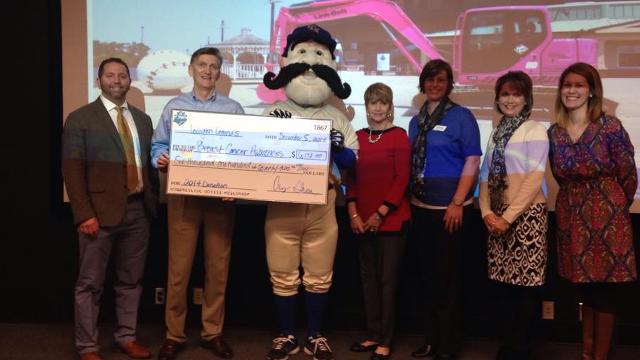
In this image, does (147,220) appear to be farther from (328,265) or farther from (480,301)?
(480,301)

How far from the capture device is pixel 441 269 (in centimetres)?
280

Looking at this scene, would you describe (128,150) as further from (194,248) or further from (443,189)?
(443,189)

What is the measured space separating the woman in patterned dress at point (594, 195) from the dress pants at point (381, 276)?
32.3 inches

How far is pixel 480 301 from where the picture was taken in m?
3.31

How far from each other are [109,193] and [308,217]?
39.0 inches

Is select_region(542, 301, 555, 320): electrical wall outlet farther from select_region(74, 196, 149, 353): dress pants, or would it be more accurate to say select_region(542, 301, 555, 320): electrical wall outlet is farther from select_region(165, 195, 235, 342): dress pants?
select_region(74, 196, 149, 353): dress pants

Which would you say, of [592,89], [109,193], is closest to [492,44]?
[592,89]

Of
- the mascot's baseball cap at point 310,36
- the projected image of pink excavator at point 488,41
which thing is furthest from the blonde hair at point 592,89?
the mascot's baseball cap at point 310,36

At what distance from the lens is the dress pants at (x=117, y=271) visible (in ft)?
8.97

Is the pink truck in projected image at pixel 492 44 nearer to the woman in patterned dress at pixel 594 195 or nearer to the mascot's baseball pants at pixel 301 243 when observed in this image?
the woman in patterned dress at pixel 594 195

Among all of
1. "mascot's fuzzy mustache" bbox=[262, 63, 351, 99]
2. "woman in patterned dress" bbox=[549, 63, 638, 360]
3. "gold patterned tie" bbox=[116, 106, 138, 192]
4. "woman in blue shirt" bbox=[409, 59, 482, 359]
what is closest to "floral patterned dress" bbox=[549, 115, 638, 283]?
"woman in patterned dress" bbox=[549, 63, 638, 360]

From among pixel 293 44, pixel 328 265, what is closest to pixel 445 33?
pixel 293 44

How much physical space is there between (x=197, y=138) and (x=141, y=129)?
0.38 m

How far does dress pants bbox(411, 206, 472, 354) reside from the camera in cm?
279
